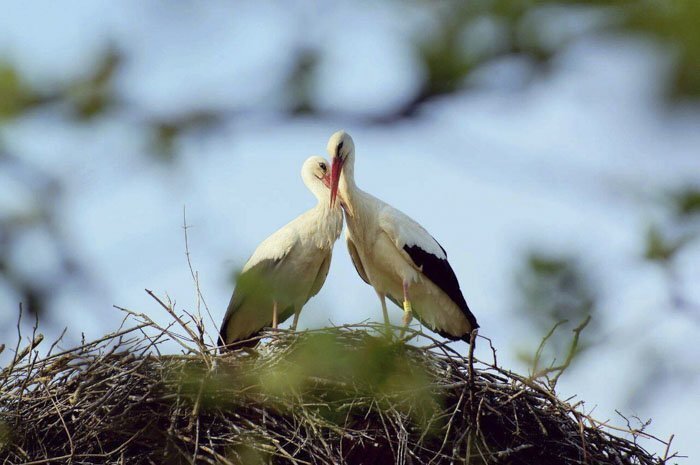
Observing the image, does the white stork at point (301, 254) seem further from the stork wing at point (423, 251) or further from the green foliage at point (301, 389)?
the green foliage at point (301, 389)

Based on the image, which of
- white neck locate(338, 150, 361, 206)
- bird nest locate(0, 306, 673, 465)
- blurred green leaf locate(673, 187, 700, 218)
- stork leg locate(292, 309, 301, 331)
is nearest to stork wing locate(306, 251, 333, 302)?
stork leg locate(292, 309, 301, 331)

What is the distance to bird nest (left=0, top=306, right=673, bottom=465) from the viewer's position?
461 centimetres

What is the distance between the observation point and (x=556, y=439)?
A: 16.3 feet

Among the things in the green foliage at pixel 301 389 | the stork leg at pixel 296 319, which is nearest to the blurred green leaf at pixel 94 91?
the green foliage at pixel 301 389

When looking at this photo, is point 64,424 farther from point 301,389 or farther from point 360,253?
point 360,253

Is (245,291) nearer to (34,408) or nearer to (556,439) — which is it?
(34,408)

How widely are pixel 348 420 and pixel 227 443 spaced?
569 mm

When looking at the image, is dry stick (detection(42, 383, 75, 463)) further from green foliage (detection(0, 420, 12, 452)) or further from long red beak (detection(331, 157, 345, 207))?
long red beak (detection(331, 157, 345, 207))

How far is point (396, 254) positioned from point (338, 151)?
729mm

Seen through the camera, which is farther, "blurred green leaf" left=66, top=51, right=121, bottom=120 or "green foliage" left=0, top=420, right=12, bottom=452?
"green foliage" left=0, top=420, right=12, bottom=452

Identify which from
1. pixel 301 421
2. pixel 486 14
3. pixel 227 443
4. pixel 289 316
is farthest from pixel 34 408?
pixel 486 14

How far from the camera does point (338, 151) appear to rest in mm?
6395

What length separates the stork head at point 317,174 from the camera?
6520 mm

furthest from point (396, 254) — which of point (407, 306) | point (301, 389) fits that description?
point (301, 389)
